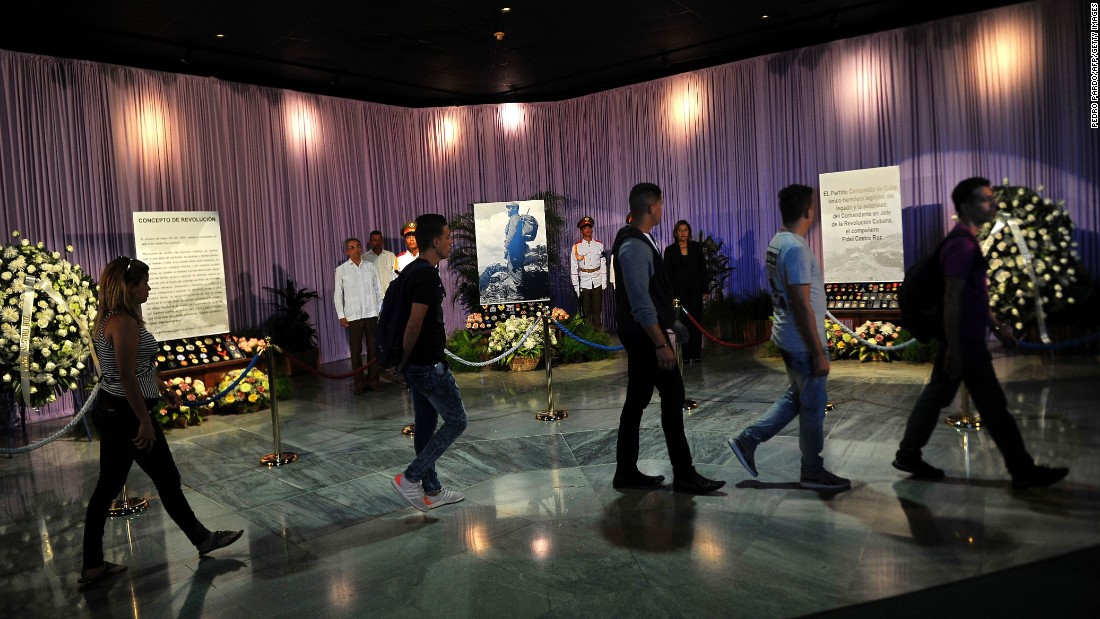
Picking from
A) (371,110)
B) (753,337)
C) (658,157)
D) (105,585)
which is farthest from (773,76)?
(105,585)

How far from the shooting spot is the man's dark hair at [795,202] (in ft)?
14.1

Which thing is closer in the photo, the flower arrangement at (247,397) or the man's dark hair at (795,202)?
the man's dark hair at (795,202)

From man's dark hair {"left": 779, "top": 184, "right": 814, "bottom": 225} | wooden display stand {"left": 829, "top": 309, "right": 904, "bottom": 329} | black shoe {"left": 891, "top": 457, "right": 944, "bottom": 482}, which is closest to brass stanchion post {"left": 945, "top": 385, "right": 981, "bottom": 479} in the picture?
black shoe {"left": 891, "top": 457, "right": 944, "bottom": 482}

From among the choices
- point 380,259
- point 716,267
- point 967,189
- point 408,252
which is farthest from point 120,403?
point 716,267

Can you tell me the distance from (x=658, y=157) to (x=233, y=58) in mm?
6624

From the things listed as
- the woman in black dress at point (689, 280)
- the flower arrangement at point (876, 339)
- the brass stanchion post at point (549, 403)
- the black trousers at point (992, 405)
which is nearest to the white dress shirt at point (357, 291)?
the brass stanchion post at point (549, 403)

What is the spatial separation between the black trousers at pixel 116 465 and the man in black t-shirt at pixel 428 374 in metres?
1.22

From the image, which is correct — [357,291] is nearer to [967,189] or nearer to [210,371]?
[210,371]

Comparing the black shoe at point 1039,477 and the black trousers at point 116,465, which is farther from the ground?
the black trousers at point 116,465

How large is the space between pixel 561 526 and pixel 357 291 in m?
5.69

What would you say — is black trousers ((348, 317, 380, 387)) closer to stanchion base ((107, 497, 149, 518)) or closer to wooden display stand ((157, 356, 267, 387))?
wooden display stand ((157, 356, 267, 387))

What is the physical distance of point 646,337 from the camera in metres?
4.41

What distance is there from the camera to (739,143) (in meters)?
12.1

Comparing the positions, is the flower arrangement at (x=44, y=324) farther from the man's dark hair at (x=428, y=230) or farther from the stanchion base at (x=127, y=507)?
the man's dark hair at (x=428, y=230)
